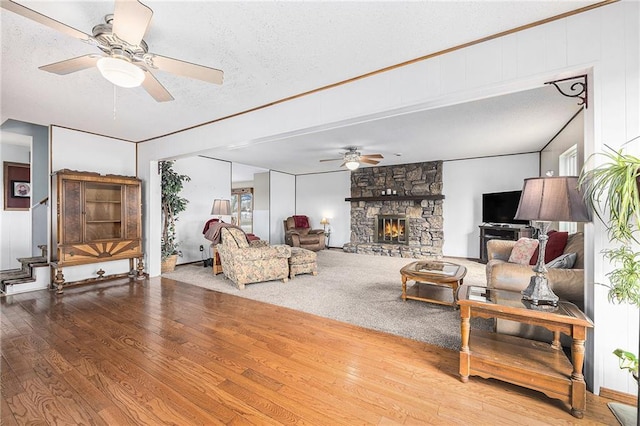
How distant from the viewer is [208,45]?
210cm

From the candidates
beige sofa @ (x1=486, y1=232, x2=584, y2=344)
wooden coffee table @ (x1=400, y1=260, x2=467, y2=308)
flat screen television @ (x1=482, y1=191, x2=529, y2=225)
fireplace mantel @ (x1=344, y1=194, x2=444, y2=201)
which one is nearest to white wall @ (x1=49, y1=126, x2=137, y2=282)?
wooden coffee table @ (x1=400, y1=260, x2=467, y2=308)

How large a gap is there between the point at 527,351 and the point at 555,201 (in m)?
1.07

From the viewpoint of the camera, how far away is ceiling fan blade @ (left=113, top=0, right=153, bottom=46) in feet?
4.45

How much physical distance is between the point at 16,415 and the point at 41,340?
1166 mm

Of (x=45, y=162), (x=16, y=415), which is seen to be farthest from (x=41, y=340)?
(x=45, y=162)

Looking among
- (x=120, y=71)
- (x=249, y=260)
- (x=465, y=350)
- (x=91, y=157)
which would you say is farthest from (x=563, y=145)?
(x=91, y=157)

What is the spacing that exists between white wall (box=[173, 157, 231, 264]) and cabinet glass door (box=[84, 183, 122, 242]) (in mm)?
1397

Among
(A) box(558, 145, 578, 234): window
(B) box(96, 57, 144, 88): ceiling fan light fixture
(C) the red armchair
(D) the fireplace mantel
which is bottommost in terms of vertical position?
(C) the red armchair

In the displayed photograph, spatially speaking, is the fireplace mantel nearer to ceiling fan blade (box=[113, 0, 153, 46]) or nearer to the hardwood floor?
the hardwood floor

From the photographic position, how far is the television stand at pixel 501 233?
17.6ft

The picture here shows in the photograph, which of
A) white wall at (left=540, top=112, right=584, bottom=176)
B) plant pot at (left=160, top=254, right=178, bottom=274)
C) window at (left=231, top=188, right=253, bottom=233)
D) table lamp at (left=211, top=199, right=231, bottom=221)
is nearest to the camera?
white wall at (left=540, top=112, right=584, bottom=176)

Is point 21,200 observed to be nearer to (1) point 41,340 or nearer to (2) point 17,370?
(1) point 41,340

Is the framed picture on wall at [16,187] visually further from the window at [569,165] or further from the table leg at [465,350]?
the window at [569,165]

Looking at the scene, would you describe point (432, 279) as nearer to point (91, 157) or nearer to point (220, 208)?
point (220, 208)
